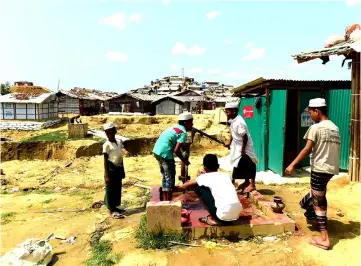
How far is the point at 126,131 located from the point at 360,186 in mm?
19536

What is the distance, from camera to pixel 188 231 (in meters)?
4.19

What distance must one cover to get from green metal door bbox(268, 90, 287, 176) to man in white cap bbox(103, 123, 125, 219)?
430cm

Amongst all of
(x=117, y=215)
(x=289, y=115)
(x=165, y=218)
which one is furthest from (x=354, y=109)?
(x=117, y=215)

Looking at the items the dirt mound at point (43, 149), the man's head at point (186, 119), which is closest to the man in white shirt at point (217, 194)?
the man's head at point (186, 119)

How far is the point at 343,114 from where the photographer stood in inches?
300

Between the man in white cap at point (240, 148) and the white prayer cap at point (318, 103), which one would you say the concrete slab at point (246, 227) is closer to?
the man in white cap at point (240, 148)

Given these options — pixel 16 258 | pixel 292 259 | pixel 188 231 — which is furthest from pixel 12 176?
pixel 292 259

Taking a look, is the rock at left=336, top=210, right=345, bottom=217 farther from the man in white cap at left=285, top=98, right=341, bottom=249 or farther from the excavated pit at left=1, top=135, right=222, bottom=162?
the excavated pit at left=1, top=135, right=222, bottom=162

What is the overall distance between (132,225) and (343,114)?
235 inches

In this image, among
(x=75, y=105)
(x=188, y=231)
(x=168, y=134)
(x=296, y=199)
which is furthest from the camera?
(x=75, y=105)

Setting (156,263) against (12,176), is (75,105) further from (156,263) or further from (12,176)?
(156,263)

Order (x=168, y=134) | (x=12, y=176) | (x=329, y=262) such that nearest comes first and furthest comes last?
1. (x=329, y=262)
2. (x=168, y=134)
3. (x=12, y=176)

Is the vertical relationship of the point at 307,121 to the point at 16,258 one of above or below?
above

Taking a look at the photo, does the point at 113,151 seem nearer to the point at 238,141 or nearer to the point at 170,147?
the point at 170,147
